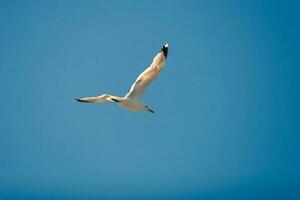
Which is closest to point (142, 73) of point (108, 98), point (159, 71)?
point (159, 71)

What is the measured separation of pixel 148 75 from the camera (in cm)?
1372

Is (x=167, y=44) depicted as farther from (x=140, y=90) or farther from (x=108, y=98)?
(x=108, y=98)

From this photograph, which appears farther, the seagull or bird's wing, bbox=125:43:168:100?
bird's wing, bbox=125:43:168:100

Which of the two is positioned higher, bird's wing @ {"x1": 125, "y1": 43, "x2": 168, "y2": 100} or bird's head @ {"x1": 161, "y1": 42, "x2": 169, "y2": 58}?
bird's head @ {"x1": 161, "y1": 42, "x2": 169, "y2": 58}

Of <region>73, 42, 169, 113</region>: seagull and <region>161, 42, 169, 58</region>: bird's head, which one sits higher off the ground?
<region>161, 42, 169, 58</region>: bird's head

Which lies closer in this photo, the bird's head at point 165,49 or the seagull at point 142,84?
the seagull at point 142,84

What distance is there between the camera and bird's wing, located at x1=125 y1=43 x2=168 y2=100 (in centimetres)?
1355

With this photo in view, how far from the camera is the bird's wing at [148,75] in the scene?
13.5 m

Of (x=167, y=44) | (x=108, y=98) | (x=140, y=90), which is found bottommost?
(x=108, y=98)

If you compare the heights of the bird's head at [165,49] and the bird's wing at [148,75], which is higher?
the bird's head at [165,49]

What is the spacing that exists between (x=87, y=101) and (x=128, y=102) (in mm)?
1373

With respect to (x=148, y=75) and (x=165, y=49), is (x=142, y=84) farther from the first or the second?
(x=165, y=49)

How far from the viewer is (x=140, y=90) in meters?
14.0

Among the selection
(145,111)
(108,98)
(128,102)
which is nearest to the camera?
(108,98)
